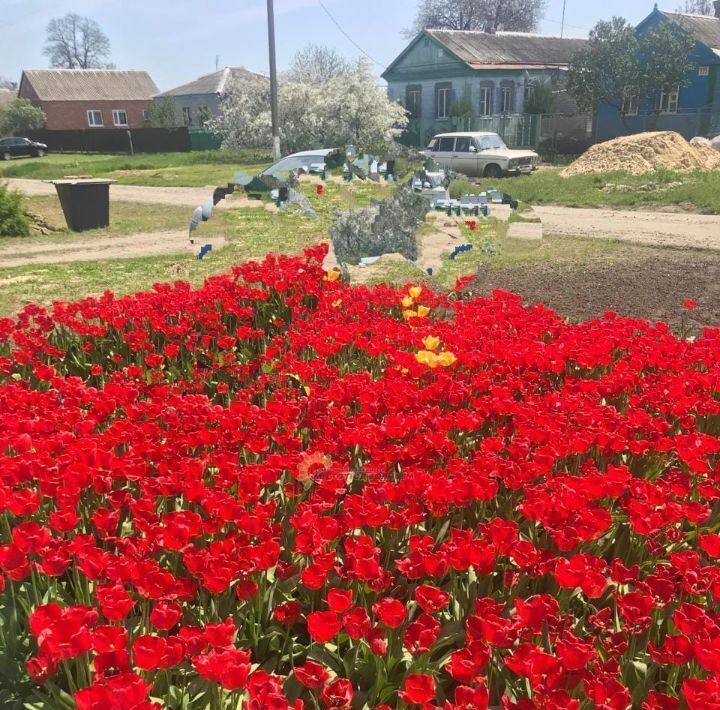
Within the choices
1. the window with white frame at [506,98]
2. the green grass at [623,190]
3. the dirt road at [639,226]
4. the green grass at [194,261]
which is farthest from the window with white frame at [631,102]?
the green grass at [194,261]

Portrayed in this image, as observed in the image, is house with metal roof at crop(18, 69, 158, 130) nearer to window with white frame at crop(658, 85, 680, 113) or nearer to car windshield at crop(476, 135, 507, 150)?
window with white frame at crop(658, 85, 680, 113)

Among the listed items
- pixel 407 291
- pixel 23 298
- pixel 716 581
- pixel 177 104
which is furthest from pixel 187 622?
pixel 177 104

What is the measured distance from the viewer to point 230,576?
1.92 metres

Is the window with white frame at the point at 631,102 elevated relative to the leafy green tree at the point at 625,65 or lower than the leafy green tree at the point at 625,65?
lower

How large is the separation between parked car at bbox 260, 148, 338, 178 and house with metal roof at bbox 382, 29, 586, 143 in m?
30.8

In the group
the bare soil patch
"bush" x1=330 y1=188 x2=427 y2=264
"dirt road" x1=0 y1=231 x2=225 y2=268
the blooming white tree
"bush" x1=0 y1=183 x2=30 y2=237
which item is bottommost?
"dirt road" x1=0 y1=231 x2=225 y2=268

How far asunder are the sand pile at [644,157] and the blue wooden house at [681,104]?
9.36m

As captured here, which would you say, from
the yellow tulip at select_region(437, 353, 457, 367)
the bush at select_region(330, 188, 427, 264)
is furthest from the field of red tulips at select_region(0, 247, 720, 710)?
the bush at select_region(330, 188, 427, 264)

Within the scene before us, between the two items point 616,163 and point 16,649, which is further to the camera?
point 616,163

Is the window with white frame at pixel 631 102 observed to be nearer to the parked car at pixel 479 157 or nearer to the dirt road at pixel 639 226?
the parked car at pixel 479 157

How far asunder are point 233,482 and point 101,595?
0.89m

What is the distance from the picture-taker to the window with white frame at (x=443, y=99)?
132 feet

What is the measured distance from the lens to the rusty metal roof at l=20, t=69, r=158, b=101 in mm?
63781

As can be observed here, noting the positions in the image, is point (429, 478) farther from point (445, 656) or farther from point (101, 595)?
point (101, 595)
